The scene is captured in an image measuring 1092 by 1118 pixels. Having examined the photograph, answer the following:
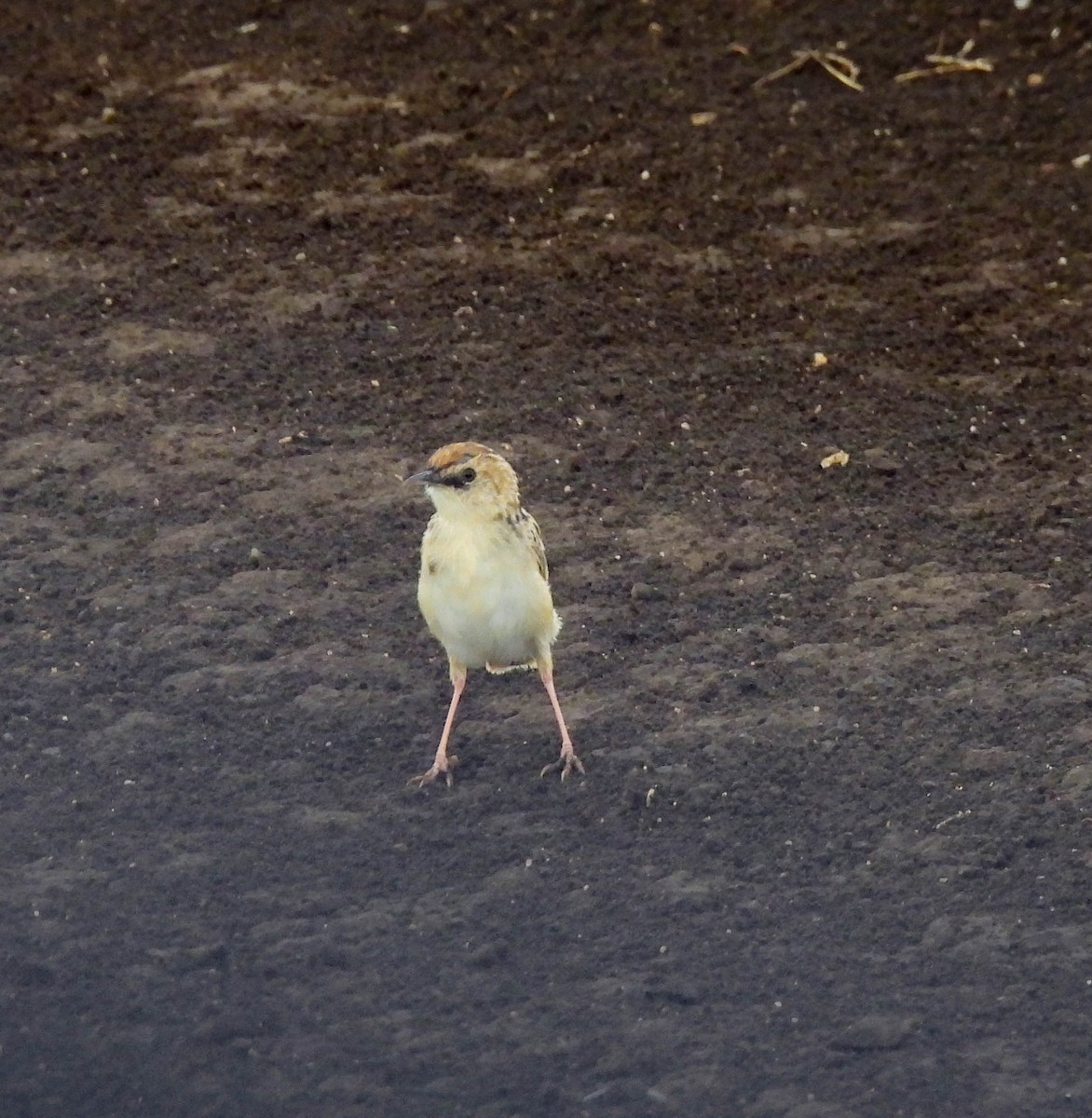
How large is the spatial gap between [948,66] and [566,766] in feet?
22.2

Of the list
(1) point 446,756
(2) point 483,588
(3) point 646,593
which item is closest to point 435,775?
(1) point 446,756

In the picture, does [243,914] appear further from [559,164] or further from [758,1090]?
[559,164]

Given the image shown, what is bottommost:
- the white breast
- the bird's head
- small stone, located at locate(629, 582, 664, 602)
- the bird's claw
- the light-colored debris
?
the bird's claw

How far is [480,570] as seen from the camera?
547cm

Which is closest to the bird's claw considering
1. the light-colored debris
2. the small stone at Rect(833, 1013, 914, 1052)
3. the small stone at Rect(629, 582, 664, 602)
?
the small stone at Rect(629, 582, 664, 602)

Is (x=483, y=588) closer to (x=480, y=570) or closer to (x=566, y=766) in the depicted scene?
(x=480, y=570)

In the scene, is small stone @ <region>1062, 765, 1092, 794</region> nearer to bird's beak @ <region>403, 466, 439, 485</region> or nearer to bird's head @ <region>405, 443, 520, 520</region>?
bird's head @ <region>405, 443, 520, 520</region>

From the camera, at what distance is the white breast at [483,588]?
5.47 meters

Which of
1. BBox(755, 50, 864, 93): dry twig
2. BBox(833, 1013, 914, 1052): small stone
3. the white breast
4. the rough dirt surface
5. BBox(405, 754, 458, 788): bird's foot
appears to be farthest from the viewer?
BBox(755, 50, 864, 93): dry twig

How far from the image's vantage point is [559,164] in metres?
9.64

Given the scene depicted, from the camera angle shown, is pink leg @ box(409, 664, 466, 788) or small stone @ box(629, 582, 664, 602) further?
small stone @ box(629, 582, 664, 602)

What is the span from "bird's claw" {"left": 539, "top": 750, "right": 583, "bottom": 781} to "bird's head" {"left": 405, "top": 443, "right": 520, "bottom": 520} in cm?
89

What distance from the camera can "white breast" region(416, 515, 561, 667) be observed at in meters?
5.47

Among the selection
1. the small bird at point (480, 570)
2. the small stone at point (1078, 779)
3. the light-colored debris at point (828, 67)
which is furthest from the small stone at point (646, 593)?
the light-colored debris at point (828, 67)
